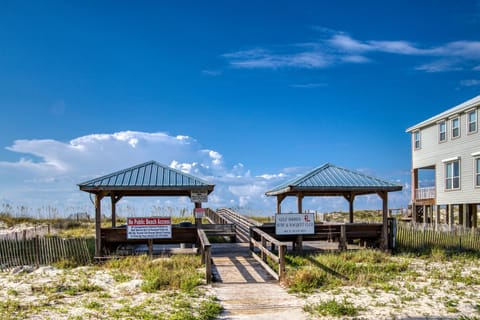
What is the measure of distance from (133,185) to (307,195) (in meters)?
8.25

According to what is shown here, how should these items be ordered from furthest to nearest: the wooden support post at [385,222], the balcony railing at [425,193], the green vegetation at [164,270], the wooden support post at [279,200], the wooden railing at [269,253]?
the balcony railing at [425,193]
the wooden support post at [279,200]
the wooden support post at [385,222]
the wooden railing at [269,253]
the green vegetation at [164,270]

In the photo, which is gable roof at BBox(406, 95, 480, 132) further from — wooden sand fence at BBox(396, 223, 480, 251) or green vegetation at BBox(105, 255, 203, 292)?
green vegetation at BBox(105, 255, 203, 292)

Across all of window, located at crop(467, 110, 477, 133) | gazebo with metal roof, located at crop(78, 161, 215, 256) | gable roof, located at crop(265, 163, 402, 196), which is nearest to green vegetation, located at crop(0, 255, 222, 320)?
gazebo with metal roof, located at crop(78, 161, 215, 256)

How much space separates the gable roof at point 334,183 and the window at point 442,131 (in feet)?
43.4

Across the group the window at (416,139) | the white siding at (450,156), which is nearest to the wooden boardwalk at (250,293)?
the white siding at (450,156)

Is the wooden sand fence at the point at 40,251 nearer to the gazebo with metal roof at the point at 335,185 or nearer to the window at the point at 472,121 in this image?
the gazebo with metal roof at the point at 335,185

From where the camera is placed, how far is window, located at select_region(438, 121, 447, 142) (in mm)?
29516

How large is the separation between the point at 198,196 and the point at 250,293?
6489mm

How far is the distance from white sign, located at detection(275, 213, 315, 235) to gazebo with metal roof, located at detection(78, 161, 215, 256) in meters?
3.11

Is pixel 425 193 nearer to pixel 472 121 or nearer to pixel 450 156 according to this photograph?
pixel 450 156

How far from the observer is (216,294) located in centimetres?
1099

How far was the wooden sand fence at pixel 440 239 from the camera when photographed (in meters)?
20.1

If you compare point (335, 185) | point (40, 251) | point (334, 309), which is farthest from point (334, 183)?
point (40, 251)

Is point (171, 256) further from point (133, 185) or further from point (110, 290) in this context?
point (110, 290)
